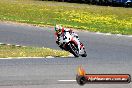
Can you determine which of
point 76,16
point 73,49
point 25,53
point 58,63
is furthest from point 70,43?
point 76,16

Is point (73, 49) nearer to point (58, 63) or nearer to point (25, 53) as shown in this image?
point (58, 63)

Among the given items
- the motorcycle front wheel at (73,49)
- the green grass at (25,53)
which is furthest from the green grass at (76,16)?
the motorcycle front wheel at (73,49)

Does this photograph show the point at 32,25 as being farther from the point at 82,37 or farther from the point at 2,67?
the point at 2,67

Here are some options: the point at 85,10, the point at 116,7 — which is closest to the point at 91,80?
the point at 85,10

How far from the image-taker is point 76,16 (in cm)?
3578

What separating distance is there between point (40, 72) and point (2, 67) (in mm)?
1576

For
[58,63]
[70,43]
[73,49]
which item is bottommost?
[58,63]

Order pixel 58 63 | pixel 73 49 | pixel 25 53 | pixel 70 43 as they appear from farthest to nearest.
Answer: pixel 25 53
pixel 58 63
pixel 73 49
pixel 70 43

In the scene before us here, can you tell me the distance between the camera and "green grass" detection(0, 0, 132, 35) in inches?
1204

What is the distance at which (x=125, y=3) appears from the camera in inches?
1791

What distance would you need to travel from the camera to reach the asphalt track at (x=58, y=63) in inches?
481

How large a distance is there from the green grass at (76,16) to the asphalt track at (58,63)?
3.85 meters

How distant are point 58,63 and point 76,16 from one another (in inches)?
797

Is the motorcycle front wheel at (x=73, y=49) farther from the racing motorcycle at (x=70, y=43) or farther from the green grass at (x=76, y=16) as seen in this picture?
the green grass at (x=76, y=16)
